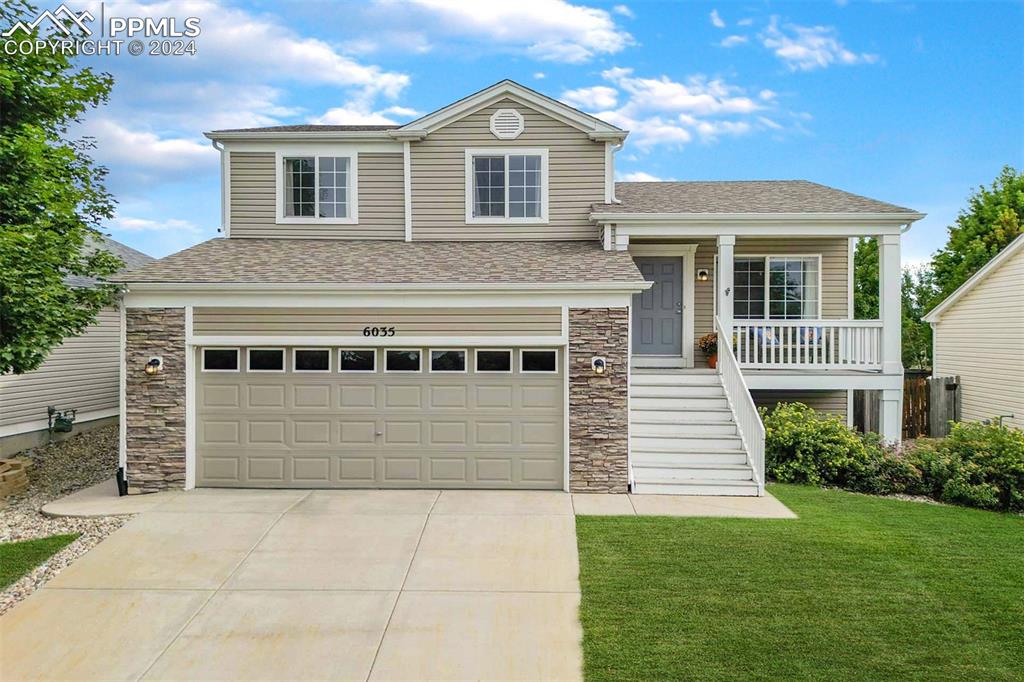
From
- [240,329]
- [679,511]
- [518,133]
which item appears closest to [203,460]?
[240,329]

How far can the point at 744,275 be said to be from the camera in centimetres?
1438

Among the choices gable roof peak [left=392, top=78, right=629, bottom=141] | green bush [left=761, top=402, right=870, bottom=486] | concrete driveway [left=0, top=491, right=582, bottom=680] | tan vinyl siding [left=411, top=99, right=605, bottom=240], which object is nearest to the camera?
concrete driveway [left=0, top=491, right=582, bottom=680]

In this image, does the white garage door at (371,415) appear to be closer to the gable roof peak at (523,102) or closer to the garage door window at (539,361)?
the garage door window at (539,361)

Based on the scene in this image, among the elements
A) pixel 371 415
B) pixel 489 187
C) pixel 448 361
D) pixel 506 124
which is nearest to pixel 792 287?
pixel 489 187

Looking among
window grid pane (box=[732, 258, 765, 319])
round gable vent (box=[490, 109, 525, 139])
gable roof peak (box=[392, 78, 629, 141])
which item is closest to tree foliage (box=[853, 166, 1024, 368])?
window grid pane (box=[732, 258, 765, 319])

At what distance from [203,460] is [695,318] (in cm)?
931

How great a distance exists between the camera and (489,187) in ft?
43.0

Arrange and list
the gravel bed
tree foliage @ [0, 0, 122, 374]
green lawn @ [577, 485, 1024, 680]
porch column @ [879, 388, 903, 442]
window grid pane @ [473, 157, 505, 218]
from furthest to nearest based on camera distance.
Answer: window grid pane @ [473, 157, 505, 218] < porch column @ [879, 388, 903, 442] < tree foliage @ [0, 0, 122, 374] < the gravel bed < green lawn @ [577, 485, 1024, 680]

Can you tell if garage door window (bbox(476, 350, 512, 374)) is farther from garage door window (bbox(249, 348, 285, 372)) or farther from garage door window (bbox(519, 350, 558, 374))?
garage door window (bbox(249, 348, 285, 372))

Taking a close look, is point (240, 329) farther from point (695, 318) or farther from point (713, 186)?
point (713, 186)

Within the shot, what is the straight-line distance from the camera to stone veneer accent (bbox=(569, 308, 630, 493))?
10.2m

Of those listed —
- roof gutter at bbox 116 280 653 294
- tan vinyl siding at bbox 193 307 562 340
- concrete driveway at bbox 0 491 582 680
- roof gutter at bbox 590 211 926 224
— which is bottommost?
concrete driveway at bbox 0 491 582 680

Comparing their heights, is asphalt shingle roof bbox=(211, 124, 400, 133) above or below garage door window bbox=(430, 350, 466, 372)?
above

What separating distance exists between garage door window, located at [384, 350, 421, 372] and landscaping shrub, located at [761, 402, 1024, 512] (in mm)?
5727
